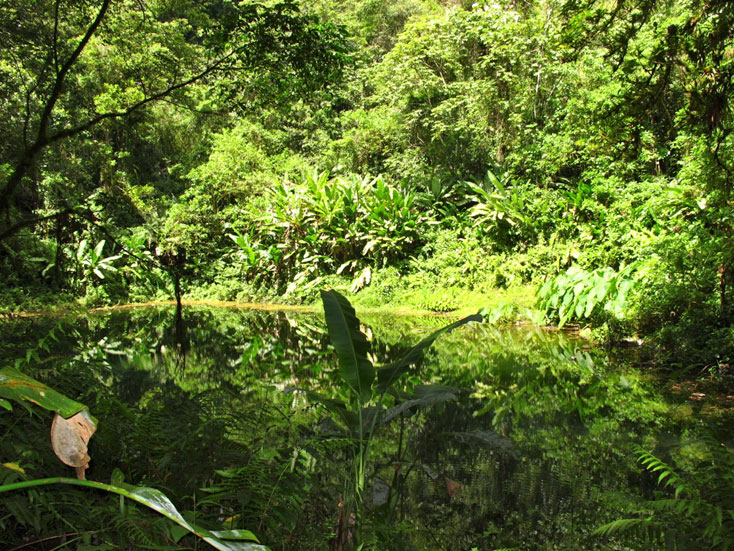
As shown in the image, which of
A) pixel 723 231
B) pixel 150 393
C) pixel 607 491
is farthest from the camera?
pixel 723 231

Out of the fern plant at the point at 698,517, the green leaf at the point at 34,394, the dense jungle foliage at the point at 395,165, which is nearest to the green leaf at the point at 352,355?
the fern plant at the point at 698,517

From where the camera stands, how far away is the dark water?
1.55 m

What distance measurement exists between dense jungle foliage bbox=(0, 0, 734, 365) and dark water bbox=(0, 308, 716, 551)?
1154 millimetres

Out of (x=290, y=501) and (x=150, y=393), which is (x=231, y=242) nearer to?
(x=150, y=393)

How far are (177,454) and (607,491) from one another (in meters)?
1.76

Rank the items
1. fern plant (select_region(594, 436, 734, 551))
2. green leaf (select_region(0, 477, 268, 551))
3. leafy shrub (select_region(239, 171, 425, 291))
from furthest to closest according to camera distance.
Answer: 1. leafy shrub (select_region(239, 171, 425, 291))
2. fern plant (select_region(594, 436, 734, 551))
3. green leaf (select_region(0, 477, 268, 551))

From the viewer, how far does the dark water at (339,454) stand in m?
1.55

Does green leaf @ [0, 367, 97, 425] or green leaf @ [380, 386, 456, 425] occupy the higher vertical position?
green leaf @ [0, 367, 97, 425]

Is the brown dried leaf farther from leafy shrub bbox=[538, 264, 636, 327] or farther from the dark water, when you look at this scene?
leafy shrub bbox=[538, 264, 636, 327]

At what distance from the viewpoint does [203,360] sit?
5.18m

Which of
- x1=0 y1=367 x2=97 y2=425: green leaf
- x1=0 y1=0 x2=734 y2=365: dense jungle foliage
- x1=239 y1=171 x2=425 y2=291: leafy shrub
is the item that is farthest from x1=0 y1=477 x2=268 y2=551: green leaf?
x1=239 y1=171 x2=425 y2=291: leafy shrub

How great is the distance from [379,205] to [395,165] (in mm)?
2302

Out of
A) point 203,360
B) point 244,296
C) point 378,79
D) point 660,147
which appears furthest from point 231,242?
point 660,147

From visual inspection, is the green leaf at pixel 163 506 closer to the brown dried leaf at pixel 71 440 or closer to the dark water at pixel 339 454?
the brown dried leaf at pixel 71 440
